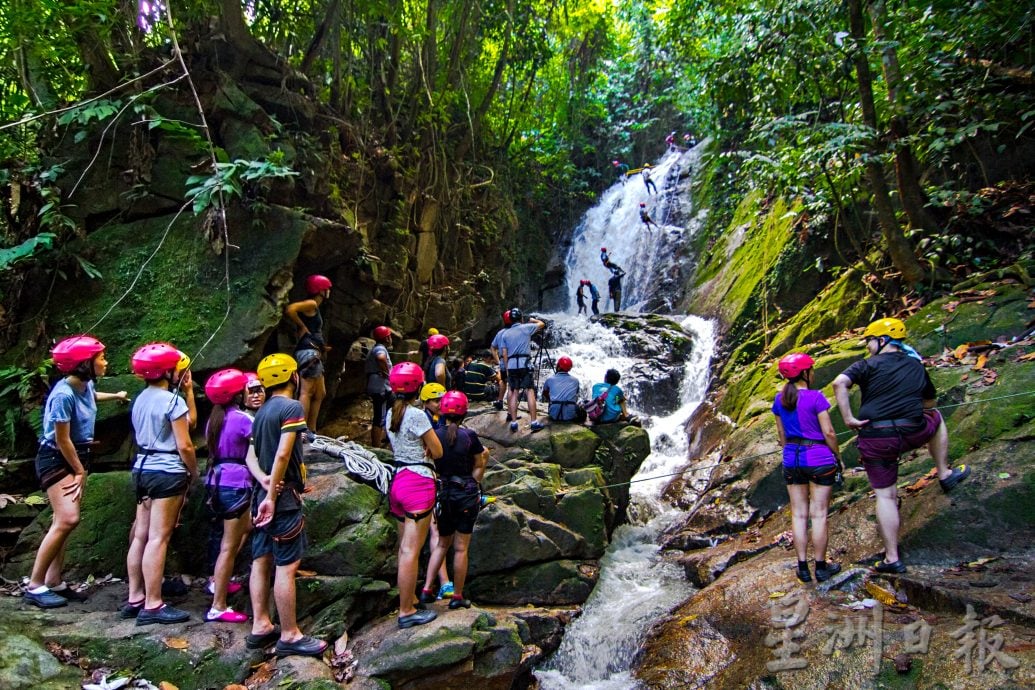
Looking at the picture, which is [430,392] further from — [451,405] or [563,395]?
[563,395]

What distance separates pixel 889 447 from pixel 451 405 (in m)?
3.32

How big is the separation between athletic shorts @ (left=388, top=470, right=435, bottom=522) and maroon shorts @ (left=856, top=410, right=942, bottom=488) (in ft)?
10.9

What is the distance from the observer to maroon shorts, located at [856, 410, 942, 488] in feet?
14.0

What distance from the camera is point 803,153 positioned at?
24.1 feet

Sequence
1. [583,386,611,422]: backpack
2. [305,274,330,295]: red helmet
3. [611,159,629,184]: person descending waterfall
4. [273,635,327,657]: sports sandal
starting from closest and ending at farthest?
[273,635,327,657]: sports sandal → [305,274,330,295]: red helmet → [583,386,611,422]: backpack → [611,159,629,184]: person descending waterfall

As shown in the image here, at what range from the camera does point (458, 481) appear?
4.64 meters

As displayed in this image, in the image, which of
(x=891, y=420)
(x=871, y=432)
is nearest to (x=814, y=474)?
(x=871, y=432)

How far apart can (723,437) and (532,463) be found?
3522 mm

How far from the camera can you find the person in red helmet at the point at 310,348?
6258 millimetres

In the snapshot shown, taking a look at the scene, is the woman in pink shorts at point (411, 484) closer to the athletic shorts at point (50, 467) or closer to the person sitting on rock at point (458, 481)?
the person sitting on rock at point (458, 481)

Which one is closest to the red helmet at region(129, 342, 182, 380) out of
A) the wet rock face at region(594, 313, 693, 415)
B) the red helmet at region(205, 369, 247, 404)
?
the red helmet at region(205, 369, 247, 404)

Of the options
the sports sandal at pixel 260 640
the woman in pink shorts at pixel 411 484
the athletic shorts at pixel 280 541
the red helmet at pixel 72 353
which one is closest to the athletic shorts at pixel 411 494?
the woman in pink shorts at pixel 411 484

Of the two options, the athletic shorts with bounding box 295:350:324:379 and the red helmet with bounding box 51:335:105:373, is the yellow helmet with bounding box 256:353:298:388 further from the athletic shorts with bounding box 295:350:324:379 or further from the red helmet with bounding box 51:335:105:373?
the athletic shorts with bounding box 295:350:324:379

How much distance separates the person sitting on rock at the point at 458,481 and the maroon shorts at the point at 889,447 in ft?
9.68
